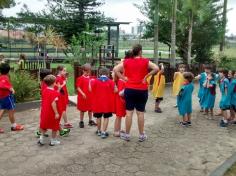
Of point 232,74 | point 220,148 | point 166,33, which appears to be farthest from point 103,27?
point 220,148

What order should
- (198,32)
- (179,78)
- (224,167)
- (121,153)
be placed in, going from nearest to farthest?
(224,167) < (121,153) < (179,78) < (198,32)

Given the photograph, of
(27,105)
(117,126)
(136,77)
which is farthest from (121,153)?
(27,105)

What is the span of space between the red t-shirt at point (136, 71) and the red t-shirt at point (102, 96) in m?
0.54

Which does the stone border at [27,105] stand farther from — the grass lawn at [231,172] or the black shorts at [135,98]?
the grass lawn at [231,172]

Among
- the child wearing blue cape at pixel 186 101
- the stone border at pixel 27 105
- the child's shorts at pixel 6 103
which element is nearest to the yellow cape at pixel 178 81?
the child wearing blue cape at pixel 186 101

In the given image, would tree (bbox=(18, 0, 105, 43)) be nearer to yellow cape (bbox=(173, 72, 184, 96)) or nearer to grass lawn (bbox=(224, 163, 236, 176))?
yellow cape (bbox=(173, 72, 184, 96))

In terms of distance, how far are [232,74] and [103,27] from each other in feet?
80.4

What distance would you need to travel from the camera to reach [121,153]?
666 cm

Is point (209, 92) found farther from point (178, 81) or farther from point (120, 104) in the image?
point (120, 104)

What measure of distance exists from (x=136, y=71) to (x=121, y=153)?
5.08 ft

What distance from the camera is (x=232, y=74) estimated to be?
30.2 feet

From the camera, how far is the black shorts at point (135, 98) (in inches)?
281

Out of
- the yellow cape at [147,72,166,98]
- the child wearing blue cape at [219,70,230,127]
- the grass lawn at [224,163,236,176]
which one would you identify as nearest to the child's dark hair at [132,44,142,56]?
the grass lawn at [224,163,236,176]

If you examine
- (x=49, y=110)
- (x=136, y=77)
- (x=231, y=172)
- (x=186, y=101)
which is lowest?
(x=231, y=172)
